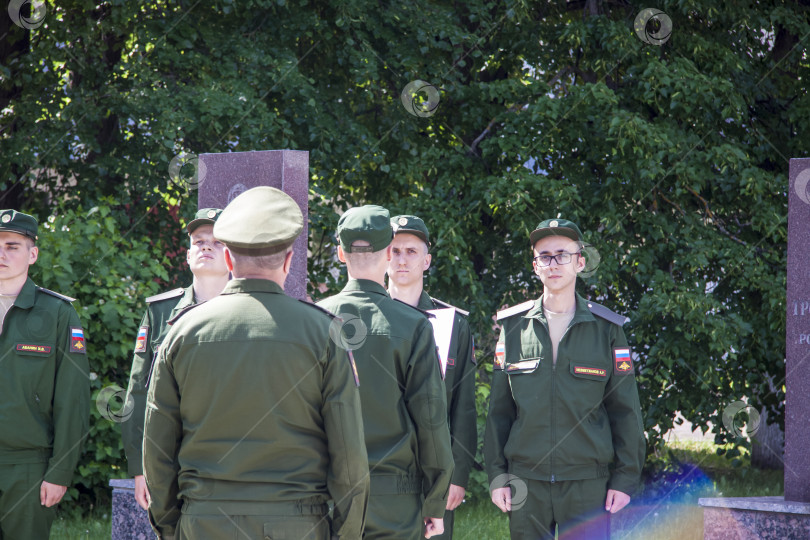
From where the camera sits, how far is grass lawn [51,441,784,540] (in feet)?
25.0

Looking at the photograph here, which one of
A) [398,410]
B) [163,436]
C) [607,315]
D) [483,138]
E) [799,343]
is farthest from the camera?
[483,138]

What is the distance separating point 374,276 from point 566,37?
606 centimetres

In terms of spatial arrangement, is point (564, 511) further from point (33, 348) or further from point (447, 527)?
point (33, 348)

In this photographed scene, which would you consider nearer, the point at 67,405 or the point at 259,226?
the point at 259,226

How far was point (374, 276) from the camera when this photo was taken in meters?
3.77

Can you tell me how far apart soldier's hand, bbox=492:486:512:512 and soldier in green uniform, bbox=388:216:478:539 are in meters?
0.17

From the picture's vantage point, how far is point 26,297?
475 cm

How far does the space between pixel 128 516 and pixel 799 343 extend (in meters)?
4.17

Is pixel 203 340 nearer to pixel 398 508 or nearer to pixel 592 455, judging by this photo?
pixel 398 508

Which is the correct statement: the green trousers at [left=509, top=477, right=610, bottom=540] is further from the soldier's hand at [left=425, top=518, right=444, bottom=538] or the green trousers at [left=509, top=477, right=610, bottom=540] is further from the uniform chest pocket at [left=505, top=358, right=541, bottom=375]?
the soldier's hand at [left=425, top=518, right=444, bottom=538]

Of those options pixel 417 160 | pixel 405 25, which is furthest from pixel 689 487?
pixel 405 25

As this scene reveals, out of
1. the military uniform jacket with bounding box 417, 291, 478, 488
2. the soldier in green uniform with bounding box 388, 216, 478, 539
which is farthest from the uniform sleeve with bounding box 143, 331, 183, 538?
the soldier in green uniform with bounding box 388, 216, 478, 539

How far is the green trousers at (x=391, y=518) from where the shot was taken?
11.7 feet

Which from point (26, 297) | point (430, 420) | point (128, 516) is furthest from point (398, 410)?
point (128, 516)
